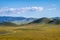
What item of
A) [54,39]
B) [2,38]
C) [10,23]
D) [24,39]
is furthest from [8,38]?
[10,23]

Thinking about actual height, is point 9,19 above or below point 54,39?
above

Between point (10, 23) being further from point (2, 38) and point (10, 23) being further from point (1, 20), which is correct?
point (2, 38)

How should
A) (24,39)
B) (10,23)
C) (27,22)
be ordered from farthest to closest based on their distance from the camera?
(27,22) < (10,23) < (24,39)

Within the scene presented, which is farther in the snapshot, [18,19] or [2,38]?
[18,19]

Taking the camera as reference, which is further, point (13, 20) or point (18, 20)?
point (18, 20)

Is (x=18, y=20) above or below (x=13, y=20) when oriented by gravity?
below

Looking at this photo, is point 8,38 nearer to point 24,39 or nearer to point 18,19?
point 24,39

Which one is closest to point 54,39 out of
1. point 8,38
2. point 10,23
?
point 8,38

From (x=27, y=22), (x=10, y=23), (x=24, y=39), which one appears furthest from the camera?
(x=27, y=22)

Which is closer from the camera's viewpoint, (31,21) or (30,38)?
(30,38)
